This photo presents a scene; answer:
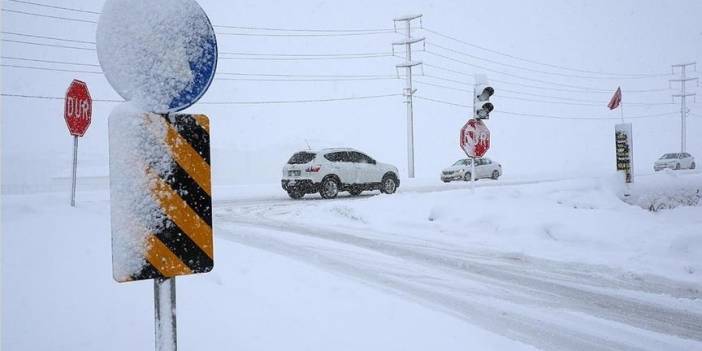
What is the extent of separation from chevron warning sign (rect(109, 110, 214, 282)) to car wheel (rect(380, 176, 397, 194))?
15.4 metres

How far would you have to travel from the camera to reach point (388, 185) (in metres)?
17.8

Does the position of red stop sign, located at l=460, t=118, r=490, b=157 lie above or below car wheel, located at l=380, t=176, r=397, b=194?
above

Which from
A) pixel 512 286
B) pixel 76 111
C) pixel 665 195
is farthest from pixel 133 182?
pixel 665 195

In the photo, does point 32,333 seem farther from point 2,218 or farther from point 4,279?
point 2,218

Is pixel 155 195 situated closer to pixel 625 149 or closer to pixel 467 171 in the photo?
pixel 625 149

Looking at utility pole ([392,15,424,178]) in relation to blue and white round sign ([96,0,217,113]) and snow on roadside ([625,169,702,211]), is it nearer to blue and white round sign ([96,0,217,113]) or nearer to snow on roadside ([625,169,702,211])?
snow on roadside ([625,169,702,211])

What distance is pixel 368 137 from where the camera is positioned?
75.6m

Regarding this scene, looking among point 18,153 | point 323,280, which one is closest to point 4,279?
point 323,280

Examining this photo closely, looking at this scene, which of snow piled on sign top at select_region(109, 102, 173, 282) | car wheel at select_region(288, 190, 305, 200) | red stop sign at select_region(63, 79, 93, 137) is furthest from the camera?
car wheel at select_region(288, 190, 305, 200)

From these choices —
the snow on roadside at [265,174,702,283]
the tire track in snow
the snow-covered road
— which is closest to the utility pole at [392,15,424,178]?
the snow on roadside at [265,174,702,283]

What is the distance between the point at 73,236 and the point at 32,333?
3.79 metres

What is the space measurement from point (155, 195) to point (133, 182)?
0.40ft

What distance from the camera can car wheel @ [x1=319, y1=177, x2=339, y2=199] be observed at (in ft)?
51.3

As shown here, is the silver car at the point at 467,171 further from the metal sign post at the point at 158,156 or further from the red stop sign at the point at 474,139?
the metal sign post at the point at 158,156
